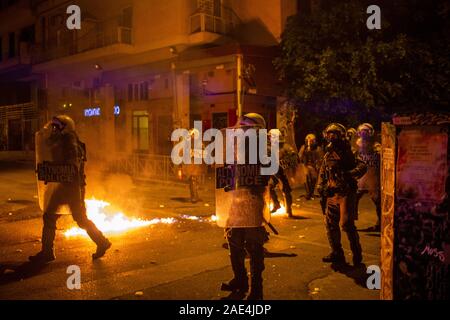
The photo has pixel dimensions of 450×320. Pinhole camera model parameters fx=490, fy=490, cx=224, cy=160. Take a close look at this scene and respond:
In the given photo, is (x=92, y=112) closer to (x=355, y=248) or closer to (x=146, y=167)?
(x=146, y=167)

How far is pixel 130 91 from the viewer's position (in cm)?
2497

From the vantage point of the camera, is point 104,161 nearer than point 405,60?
No

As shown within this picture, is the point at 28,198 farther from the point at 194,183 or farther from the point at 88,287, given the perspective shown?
the point at 88,287

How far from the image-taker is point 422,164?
13.1ft

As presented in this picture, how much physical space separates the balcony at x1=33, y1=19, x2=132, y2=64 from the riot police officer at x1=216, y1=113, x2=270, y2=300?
1834 centimetres

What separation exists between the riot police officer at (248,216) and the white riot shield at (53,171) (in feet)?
7.87

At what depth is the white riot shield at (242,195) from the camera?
16.3ft

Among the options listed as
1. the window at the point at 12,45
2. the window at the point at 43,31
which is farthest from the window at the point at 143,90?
the window at the point at 12,45

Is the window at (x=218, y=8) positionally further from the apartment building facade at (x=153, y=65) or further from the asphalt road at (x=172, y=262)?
the asphalt road at (x=172, y=262)

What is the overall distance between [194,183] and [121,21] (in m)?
14.0

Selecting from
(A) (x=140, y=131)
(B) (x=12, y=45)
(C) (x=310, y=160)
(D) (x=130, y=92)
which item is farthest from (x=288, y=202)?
(B) (x=12, y=45)

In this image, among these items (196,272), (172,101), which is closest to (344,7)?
(172,101)

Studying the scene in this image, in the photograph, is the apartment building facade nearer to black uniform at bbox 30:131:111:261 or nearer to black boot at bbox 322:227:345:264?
black uniform at bbox 30:131:111:261

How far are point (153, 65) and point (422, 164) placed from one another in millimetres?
19483
